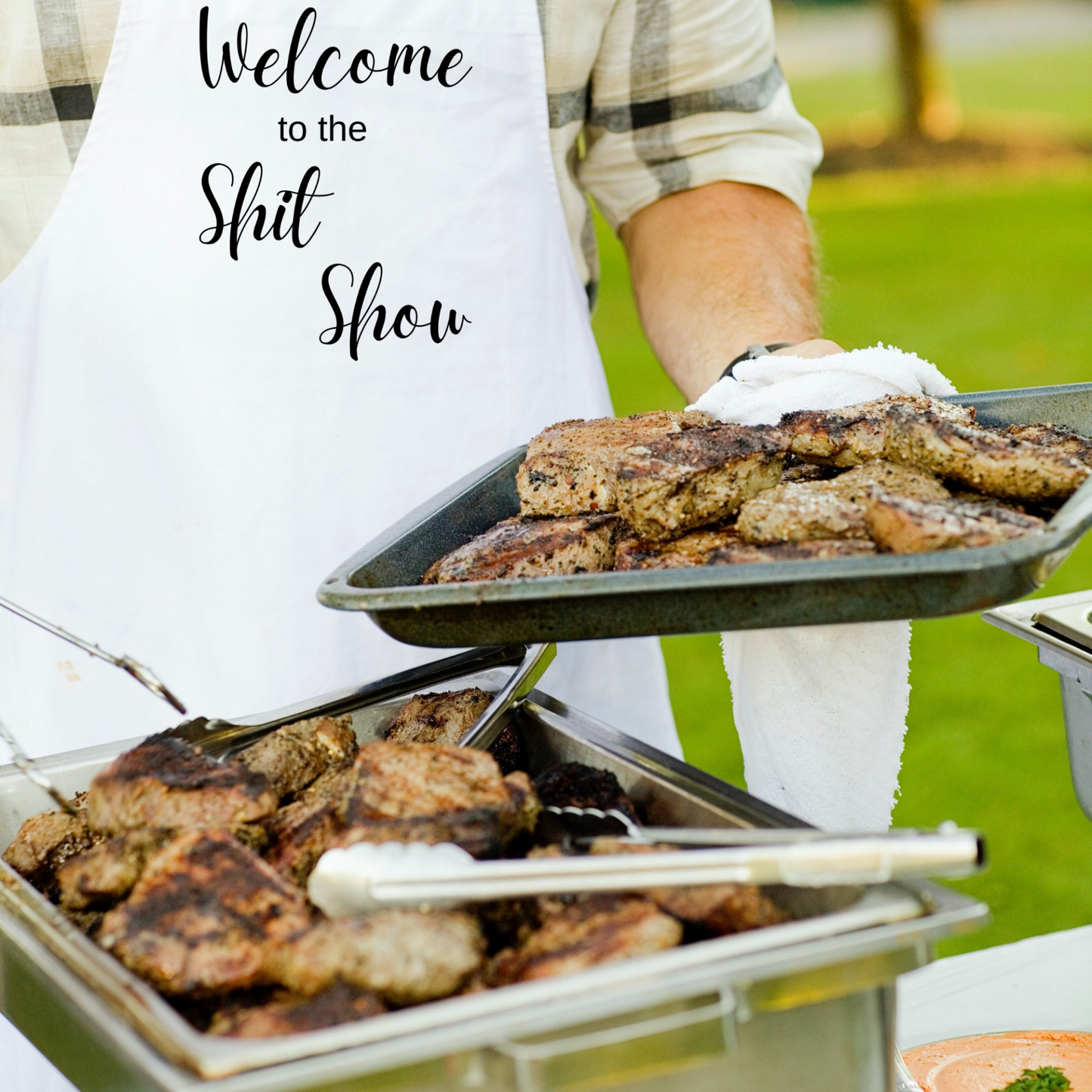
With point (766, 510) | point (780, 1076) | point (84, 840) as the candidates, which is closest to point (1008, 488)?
point (766, 510)

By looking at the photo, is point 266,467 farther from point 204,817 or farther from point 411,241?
point 204,817

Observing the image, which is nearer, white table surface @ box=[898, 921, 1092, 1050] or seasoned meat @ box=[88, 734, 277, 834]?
seasoned meat @ box=[88, 734, 277, 834]

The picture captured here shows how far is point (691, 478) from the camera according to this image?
4.63 ft

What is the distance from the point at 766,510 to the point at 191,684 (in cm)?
119

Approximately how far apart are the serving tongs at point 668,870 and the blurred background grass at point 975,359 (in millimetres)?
1965

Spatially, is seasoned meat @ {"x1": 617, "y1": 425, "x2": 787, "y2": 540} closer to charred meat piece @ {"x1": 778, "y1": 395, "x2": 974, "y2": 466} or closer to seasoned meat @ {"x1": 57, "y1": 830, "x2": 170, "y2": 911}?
charred meat piece @ {"x1": 778, "y1": 395, "x2": 974, "y2": 466}

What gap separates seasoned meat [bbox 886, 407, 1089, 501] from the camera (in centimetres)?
138

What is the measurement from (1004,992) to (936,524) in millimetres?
1004

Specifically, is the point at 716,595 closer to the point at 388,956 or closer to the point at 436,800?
the point at 436,800

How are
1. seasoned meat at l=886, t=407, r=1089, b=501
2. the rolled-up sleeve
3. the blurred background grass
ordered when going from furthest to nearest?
the blurred background grass
the rolled-up sleeve
seasoned meat at l=886, t=407, r=1089, b=501

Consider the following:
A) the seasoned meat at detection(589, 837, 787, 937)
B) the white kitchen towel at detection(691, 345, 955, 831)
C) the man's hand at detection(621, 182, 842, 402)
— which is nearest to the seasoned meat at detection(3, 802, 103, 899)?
→ the seasoned meat at detection(589, 837, 787, 937)

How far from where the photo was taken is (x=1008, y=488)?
1.39m

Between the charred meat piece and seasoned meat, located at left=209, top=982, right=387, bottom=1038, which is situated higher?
the charred meat piece

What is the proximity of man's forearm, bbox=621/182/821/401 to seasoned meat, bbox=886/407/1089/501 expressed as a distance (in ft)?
2.52
